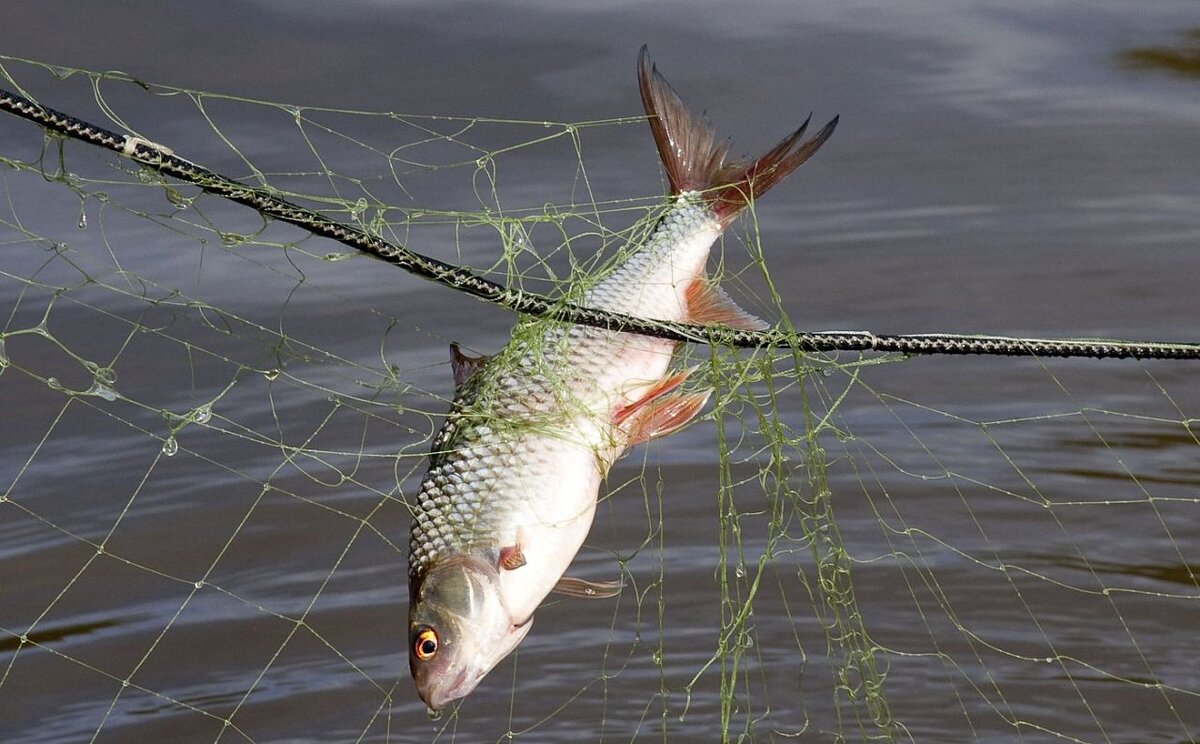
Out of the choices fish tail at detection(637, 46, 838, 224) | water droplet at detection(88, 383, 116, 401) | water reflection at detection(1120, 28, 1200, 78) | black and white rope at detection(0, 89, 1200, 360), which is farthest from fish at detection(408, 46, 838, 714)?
water reflection at detection(1120, 28, 1200, 78)

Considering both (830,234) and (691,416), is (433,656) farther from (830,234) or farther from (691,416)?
(830,234)

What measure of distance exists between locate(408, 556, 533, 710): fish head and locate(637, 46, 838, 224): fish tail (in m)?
1.04

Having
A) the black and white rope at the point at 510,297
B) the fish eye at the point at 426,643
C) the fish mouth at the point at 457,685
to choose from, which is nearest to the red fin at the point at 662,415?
the black and white rope at the point at 510,297

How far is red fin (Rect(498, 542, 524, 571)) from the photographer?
3.03 meters

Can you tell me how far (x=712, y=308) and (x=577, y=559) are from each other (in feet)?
6.48

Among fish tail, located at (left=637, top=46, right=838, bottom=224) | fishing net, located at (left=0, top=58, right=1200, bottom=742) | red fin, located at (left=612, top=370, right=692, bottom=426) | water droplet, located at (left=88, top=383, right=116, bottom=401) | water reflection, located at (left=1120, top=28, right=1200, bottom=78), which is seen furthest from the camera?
water reflection, located at (left=1120, top=28, right=1200, bottom=78)

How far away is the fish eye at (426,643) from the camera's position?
315 cm

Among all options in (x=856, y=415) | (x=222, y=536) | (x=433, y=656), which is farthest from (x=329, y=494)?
(x=433, y=656)

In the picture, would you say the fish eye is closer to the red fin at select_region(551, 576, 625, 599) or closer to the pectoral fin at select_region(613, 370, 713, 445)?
the red fin at select_region(551, 576, 625, 599)

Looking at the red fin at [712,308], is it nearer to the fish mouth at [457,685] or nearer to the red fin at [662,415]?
the red fin at [662,415]

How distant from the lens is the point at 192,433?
226 inches

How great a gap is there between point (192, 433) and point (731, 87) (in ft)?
9.91

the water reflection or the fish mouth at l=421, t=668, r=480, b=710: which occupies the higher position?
the water reflection

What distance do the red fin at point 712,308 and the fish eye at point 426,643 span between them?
0.84 meters
